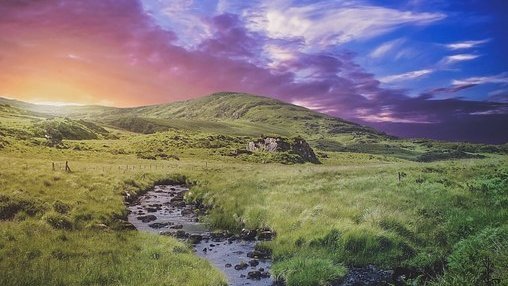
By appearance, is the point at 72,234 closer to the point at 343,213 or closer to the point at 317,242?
the point at 317,242

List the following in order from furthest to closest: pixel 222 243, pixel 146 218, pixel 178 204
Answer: pixel 178 204, pixel 146 218, pixel 222 243

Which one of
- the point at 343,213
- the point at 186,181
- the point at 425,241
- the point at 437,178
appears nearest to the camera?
the point at 425,241

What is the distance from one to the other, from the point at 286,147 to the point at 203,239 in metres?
107

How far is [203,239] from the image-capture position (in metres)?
24.5

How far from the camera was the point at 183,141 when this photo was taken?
155250 millimetres

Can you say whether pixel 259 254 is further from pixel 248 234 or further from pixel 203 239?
pixel 203 239

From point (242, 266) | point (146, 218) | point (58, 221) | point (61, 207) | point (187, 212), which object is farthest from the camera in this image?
point (187, 212)

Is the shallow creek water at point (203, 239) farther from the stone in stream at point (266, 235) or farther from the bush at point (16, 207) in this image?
the bush at point (16, 207)

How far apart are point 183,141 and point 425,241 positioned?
140 meters

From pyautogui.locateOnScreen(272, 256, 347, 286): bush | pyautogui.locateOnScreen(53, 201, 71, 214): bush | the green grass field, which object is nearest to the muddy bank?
pyautogui.locateOnScreen(272, 256, 347, 286): bush

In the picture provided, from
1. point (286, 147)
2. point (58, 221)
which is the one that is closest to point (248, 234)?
point (58, 221)

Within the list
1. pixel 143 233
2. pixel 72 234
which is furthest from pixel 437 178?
pixel 72 234

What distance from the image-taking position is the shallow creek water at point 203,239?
18.1 m

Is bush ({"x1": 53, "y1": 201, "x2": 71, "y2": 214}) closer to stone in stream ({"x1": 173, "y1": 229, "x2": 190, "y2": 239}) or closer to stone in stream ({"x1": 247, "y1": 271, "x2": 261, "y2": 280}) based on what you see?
stone in stream ({"x1": 173, "y1": 229, "x2": 190, "y2": 239})
